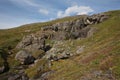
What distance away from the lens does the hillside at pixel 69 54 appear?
36.3m

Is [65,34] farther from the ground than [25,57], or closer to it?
farther from the ground

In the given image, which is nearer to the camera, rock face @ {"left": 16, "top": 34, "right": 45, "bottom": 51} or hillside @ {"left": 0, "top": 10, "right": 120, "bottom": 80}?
hillside @ {"left": 0, "top": 10, "right": 120, "bottom": 80}

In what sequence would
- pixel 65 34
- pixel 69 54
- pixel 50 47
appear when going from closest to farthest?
pixel 69 54, pixel 50 47, pixel 65 34

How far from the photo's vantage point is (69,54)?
205 feet

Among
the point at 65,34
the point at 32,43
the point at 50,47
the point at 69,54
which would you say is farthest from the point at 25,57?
the point at 65,34

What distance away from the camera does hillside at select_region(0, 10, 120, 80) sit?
1431 inches

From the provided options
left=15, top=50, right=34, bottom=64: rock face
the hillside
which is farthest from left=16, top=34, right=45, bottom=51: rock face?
left=15, top=50, right=34, bottom=64: rock face

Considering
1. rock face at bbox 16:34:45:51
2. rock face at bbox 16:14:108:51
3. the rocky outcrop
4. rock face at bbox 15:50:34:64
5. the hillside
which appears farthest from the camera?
rock face at bbox 16:14:108:51

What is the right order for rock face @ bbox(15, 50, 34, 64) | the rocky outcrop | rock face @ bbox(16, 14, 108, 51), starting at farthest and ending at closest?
1. rock face @ bbox(16, 14, 108, 51)
2. rock face @ bbox(15, 50, 34, 64)
3. the rocky outcrop

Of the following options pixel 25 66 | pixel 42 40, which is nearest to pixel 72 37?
pixel 42 40

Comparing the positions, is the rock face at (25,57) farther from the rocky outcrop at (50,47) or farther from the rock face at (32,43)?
the rock face at (32,43)

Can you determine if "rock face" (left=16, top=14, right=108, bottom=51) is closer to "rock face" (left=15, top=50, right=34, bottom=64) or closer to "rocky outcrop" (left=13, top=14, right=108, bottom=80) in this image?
"rocky outcrop" (left=13, top=14, right=108, bottom=80)

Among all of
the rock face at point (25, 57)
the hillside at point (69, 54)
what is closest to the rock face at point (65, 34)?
the hillside at point (69, 54)

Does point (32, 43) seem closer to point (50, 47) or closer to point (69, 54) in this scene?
point (50, 47)
